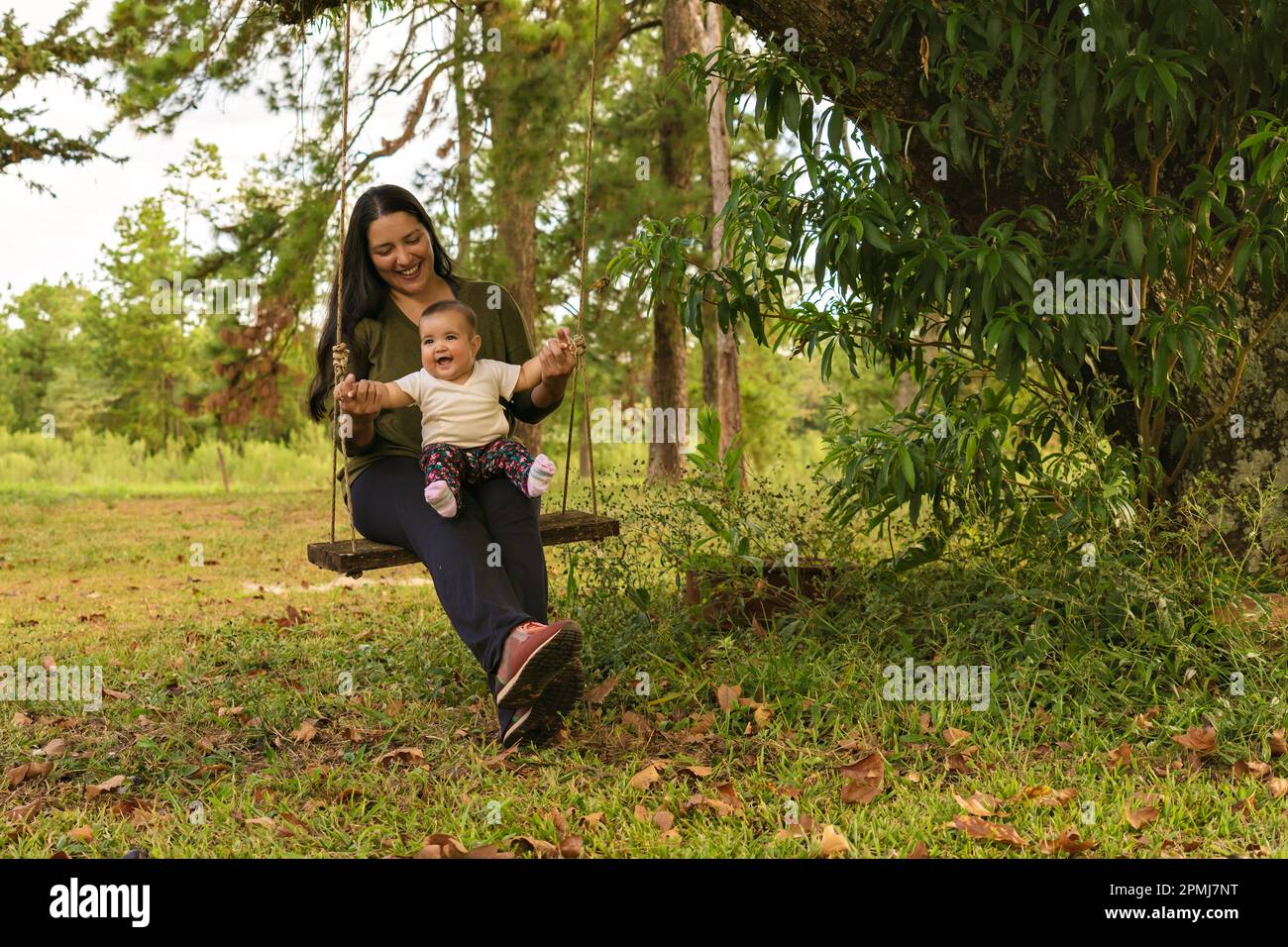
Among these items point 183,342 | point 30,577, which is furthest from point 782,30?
point 183,342

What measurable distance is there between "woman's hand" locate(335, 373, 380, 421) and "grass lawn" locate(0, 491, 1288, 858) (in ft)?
3.43

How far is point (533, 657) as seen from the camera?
3.13m

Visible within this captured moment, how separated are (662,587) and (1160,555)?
2035 millimetres

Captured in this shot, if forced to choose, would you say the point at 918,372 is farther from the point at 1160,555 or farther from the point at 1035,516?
the point at 1160,555

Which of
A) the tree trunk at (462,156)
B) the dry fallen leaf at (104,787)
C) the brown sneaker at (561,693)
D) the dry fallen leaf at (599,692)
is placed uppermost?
the tree trunk at (462,156)

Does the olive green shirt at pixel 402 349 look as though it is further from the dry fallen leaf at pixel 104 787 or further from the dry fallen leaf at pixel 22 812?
the dry fallen leaf at pixel 22 812

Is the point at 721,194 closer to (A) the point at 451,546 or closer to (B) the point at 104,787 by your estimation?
(A) the point at 451,546

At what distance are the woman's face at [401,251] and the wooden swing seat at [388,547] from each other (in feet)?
3.17

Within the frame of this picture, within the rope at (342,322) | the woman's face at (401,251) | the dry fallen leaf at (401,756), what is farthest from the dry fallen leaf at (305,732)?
the woman's face at (401,251)

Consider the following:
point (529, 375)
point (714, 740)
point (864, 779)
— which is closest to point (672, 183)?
point (529, 375)

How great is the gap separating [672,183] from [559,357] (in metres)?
9.38

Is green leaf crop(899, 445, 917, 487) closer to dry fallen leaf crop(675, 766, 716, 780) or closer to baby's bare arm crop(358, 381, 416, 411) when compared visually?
dry fallen leaf crop(675, 766, 716, 780)

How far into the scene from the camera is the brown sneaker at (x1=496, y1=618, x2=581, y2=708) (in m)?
3.14

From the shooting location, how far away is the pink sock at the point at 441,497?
11.3 feet
